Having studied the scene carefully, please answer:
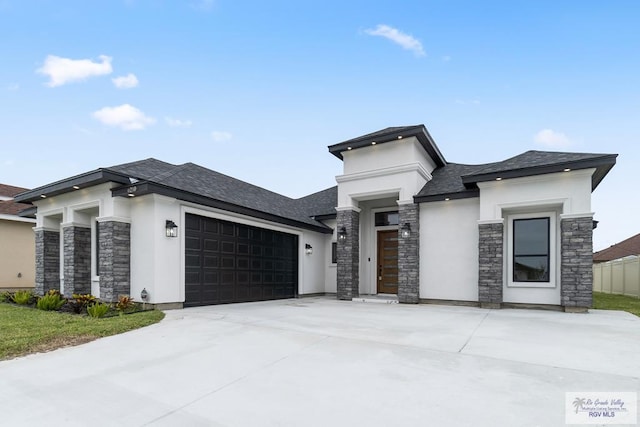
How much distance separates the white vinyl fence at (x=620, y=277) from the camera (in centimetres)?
1521

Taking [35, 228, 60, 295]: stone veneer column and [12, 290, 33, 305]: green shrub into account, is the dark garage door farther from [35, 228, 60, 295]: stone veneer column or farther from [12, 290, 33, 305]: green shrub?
[35, 228, 60, 295]: stone veneer column

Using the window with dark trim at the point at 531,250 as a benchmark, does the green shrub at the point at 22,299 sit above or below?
below

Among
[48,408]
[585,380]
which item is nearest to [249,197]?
[48,408]

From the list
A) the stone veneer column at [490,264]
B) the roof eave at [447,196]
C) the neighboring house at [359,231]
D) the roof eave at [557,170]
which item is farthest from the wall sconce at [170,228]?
the stone veneer column at [490,264]

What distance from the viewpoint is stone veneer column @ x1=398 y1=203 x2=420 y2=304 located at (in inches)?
423

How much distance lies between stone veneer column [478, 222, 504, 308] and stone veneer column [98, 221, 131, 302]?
9.63 metres

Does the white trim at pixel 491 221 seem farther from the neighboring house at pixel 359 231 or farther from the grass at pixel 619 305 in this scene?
the grass at pixel 619 305

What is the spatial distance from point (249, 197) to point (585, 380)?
10416 millimetres

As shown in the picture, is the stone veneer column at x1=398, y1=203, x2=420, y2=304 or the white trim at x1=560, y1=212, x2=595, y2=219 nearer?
the white trim at x1=560, y1=212, x2=595, y2=219

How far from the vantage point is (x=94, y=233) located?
993 cm

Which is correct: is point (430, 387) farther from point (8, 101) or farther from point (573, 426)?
point (8, 101)

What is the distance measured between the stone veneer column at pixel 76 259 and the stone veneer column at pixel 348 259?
7903mm

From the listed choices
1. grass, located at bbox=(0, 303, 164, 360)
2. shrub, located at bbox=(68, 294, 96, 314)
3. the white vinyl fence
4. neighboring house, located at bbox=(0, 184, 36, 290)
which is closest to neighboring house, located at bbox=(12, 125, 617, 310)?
shrub, located at bbox=(68, 294, 96, 314)

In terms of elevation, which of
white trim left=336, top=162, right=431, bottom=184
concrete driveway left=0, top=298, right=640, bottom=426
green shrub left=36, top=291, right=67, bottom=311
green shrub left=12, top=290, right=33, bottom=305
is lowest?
green shrub left=12, top=290, right=33, bottom=305
